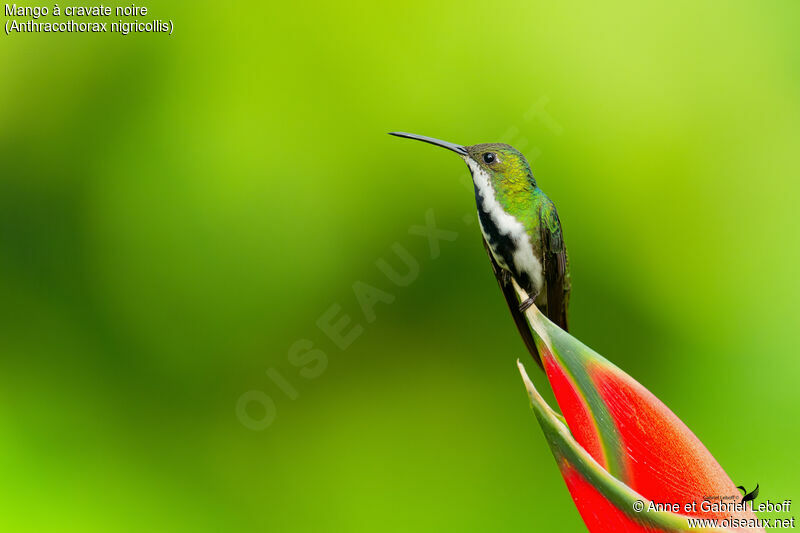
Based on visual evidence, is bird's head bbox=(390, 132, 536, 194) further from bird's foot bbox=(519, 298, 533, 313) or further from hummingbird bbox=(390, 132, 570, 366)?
bird's foot bbox=(519, 298, 533, 313)

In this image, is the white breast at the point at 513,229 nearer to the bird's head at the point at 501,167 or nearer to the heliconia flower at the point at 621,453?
the bird's head at the point at 501,167

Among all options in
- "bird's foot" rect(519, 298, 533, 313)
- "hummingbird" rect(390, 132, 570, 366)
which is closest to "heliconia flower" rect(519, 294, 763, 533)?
"bird's foot" rect(519, 298, 533, 313)

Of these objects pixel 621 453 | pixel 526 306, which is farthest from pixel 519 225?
pixel 621 453

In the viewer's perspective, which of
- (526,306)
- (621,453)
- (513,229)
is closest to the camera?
(621,453)

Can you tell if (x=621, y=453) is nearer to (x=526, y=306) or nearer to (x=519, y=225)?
(x=526, y=306)

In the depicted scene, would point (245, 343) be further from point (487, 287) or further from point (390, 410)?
point (487, 287)

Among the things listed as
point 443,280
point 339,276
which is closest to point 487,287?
point 443,280

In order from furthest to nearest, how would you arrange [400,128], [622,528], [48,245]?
[48,245], [400,128], [622,528]
